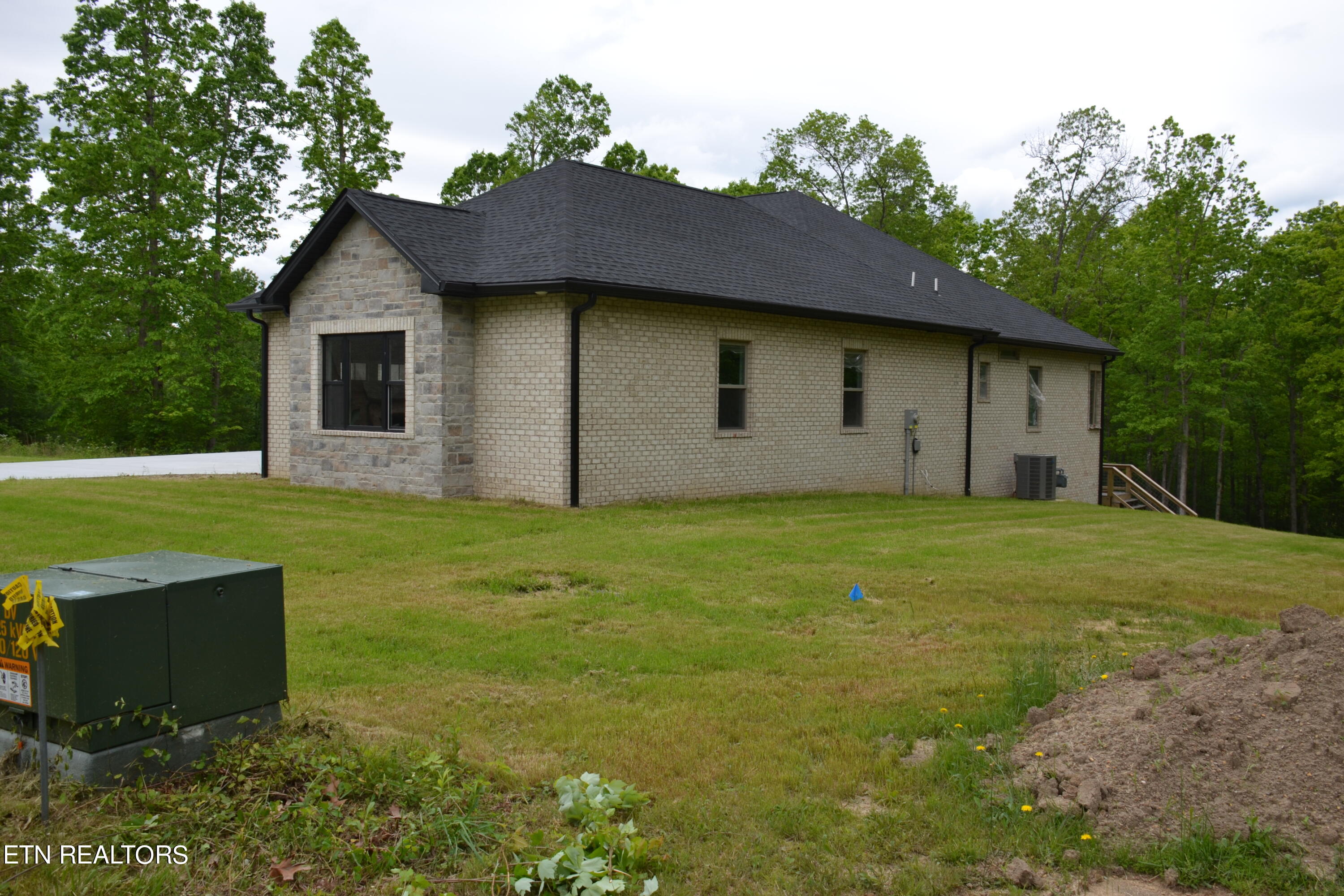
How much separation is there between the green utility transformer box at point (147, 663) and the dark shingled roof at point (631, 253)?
9650mm

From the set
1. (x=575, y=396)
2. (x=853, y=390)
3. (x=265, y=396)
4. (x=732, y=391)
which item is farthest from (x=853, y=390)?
(x=265, y=396)

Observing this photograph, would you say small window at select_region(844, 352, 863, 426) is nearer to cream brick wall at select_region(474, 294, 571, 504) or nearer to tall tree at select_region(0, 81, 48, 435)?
cream brick wall at select_region(474, 294, 571, 504)

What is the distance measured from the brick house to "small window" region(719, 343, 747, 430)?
0.03 meters

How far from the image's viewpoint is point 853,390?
746 inches

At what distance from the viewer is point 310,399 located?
16.8 metres

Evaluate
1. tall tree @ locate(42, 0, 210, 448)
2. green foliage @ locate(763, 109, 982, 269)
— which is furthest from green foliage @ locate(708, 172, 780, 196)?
tall tree @ locate(42, 0, 210, 448)

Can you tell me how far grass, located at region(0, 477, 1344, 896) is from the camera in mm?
3947

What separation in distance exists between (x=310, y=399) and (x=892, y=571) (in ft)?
37.0

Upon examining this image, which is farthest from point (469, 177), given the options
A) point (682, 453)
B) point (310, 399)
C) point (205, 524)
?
point (205, 524)

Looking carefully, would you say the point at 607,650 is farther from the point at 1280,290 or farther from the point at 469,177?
the point at 1280,290

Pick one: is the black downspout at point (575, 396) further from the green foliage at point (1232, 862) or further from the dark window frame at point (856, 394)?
the green foliage at point (1232, 862)

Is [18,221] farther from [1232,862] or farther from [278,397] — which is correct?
[1232,862]

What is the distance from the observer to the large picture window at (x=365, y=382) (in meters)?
15.5

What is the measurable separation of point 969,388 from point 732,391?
26.1ft
